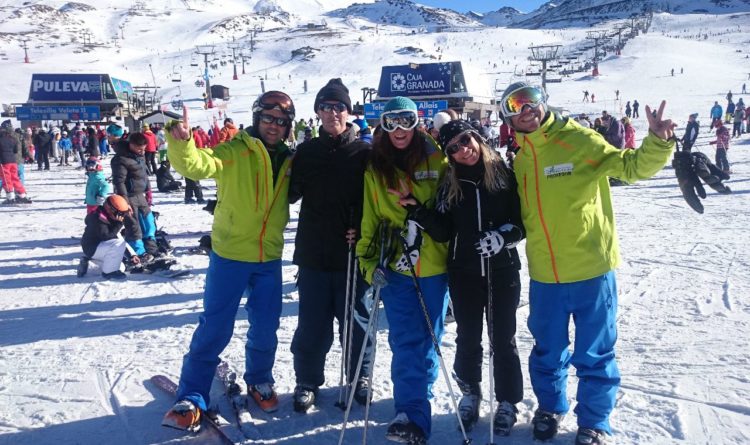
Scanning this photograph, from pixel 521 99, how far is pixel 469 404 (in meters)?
1.68

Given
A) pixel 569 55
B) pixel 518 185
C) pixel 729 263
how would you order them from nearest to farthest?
pixel 518 185 → pixel 729 263 → pixel 569 55

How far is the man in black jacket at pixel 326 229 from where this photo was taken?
308cm

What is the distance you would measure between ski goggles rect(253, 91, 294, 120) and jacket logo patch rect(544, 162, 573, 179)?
1.50 m

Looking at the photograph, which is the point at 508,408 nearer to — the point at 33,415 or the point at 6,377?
the point at 33,415

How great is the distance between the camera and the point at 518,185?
9.30ft

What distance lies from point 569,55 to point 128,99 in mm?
54322

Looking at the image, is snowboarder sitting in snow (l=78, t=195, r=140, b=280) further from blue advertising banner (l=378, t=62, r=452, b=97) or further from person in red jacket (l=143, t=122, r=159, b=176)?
blue advertising banner (l=378, t=62, r=452, b=97)

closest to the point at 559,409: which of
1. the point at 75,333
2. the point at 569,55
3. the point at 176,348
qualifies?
the point at 176,348

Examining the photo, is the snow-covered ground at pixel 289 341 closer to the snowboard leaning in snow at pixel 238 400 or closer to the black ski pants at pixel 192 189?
the snowboard leaning in snow at pixel 238 400

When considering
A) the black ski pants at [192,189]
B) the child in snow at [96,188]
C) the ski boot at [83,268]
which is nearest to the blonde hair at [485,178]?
the ski boot at [83,268]

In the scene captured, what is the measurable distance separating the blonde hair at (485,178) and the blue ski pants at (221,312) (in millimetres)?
1122

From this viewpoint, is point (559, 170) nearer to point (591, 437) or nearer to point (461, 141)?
point (461, 141)

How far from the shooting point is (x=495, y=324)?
284 cm

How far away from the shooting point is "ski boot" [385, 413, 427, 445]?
2648 millimetres
